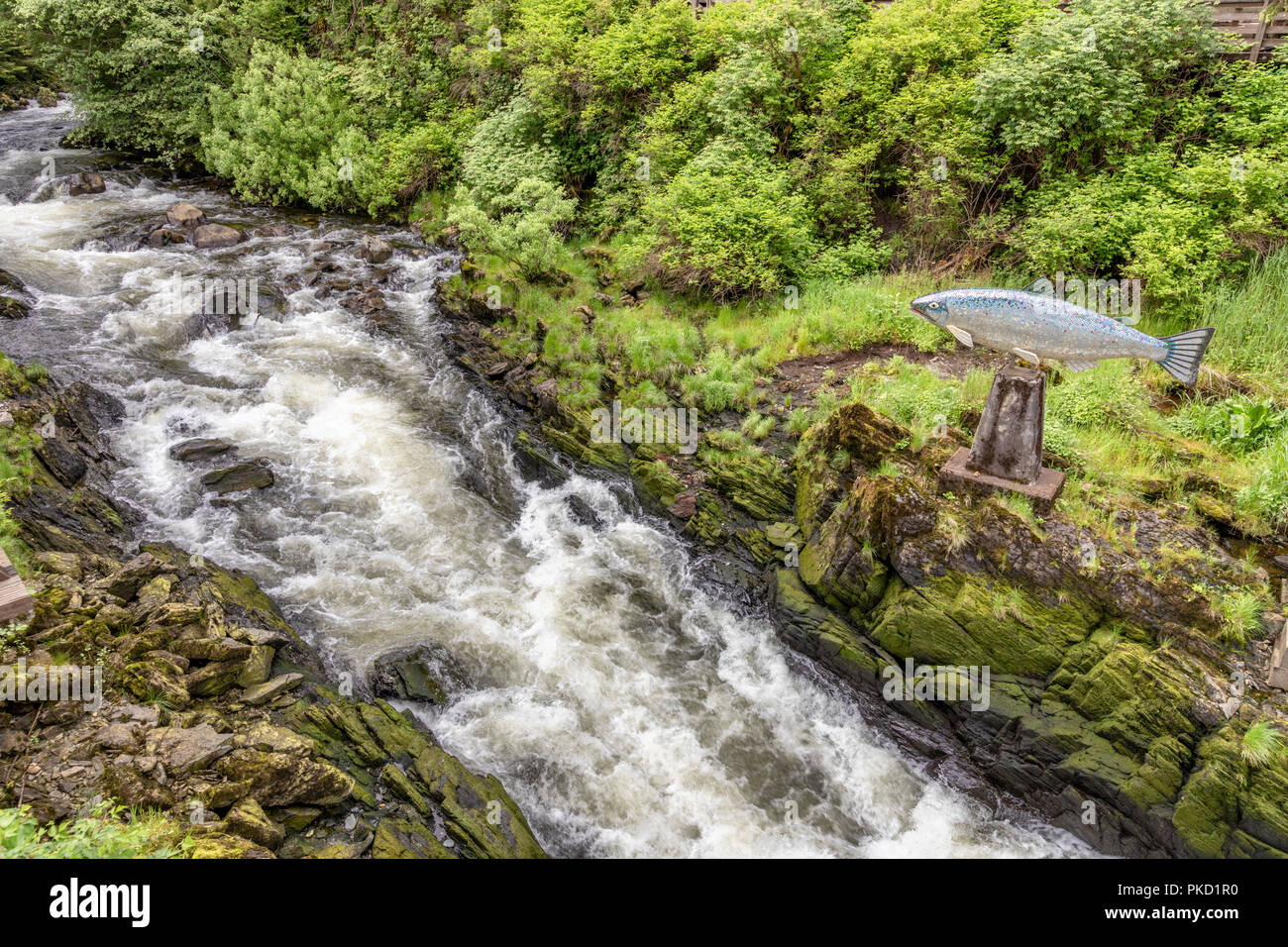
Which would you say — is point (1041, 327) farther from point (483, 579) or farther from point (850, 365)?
point (483, 579)

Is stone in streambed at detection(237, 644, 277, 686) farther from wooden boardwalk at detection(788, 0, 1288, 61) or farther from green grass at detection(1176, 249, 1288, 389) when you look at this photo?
wooden boardwalk at detection(788, 0, 1288, 61)

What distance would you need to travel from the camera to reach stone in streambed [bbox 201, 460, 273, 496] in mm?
11180

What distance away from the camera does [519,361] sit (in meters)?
14.6

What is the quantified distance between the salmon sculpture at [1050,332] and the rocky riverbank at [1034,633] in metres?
1.98

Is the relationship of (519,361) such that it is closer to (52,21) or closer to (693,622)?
(693,622)

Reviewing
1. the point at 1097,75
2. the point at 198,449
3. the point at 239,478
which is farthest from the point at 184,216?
the point at 1097,75

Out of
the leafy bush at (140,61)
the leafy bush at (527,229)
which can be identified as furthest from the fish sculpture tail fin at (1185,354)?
the leafy bush at (140,61)

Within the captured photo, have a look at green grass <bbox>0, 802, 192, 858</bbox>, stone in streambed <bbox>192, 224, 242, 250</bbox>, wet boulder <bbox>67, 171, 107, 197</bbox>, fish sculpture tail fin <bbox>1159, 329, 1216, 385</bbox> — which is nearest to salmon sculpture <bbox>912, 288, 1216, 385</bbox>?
fish sculpture tail fin <bbox>1159, 329, 1216, 385</bbox>

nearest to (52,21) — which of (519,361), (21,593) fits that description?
(519,361)

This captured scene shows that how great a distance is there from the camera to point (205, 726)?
6.46m

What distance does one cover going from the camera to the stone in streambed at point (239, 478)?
11.2 metres

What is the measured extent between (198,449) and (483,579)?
5.58 metres

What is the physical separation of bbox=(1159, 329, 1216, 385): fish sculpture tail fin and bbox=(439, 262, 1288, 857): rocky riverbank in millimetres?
2057
